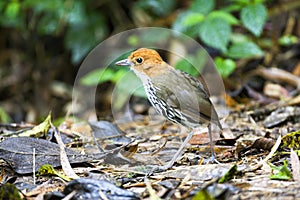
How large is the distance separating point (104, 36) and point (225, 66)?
1.94 meters

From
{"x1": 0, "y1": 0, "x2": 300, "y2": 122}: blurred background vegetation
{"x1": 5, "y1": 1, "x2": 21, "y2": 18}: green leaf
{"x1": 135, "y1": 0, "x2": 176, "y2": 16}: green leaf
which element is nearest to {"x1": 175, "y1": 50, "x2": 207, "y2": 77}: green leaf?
{"x1": 0, "y1": 0, "x2": 300, "y2": 122}: blurred background vegetation

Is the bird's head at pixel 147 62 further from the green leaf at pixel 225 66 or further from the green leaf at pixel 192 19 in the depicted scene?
the green leaf at pixel 225 66

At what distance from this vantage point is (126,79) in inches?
207

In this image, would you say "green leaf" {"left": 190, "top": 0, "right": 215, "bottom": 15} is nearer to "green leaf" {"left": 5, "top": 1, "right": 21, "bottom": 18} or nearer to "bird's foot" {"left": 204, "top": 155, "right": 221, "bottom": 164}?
"green leaf" {"left": 5, "top": 1, "right": 21, "bottom": 18}

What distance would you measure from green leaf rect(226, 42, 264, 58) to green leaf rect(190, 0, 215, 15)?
1.65 feet

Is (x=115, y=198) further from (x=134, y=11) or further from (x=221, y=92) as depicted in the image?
(x=134, y=11)

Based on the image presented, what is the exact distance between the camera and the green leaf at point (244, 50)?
204 inches

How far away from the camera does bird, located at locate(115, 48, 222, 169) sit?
3.07 meters

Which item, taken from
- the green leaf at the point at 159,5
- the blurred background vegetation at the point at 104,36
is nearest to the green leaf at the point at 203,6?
the blurred background vegetation at the point at 104,36

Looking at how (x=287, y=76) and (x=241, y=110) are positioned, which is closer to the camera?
(x=241, y=110)

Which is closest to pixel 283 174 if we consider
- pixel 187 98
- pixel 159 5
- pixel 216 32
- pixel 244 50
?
pixel 187 98

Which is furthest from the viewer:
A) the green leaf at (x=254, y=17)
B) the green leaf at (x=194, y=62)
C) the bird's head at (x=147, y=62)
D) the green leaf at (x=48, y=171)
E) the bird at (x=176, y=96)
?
the green leaf at (x=194, y=62)

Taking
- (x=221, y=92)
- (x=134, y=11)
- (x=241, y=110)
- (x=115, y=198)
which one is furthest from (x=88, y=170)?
(x=134, y=11)

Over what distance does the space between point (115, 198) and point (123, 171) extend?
1.63 ft
